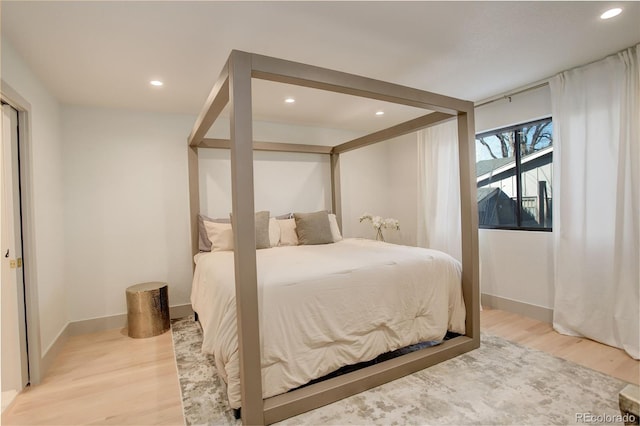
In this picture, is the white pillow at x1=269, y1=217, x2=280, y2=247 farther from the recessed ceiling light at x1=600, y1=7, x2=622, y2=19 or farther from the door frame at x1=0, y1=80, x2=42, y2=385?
the recessed ceiling light at x1=600, y1=7, x2=622, y2=19

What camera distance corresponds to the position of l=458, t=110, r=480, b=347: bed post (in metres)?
2.52

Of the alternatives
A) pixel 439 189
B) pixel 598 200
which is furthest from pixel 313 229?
pixel 598 200

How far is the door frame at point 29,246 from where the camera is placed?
222 cm

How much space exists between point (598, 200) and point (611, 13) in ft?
4.73

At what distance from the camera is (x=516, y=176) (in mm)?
3430

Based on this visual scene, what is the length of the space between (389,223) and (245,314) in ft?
9.39

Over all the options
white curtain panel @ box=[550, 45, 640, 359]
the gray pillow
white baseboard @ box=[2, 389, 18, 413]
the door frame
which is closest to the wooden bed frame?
white curtain panel @ box=[550, 45, 640, 359]

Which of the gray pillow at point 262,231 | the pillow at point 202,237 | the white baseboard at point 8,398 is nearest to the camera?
the white baseboard at point 8,398

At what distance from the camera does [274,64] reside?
5.59 ft

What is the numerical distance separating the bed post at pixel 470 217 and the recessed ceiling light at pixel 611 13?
90cm

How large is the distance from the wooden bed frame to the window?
123 centimetres

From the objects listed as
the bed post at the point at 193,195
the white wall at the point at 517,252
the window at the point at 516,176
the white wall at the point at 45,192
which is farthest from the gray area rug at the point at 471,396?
the window at the point at 516,176

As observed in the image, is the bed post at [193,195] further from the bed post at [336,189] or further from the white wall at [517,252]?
the white wall at [517,252]

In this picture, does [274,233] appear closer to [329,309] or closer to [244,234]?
[329,309]
